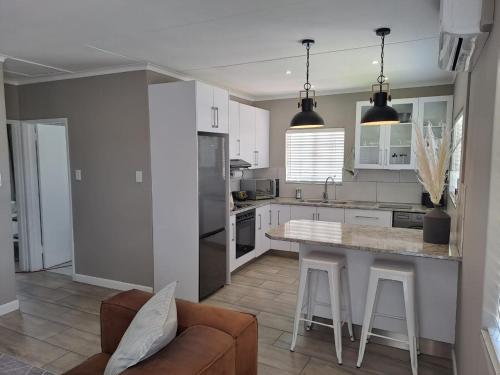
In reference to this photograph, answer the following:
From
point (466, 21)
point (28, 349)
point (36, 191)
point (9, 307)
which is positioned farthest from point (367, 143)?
point (9, 307)

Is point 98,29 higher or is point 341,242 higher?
point 98,29

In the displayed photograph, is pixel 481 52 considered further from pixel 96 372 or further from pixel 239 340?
pixel 96 372

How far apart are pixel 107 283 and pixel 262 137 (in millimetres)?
3077

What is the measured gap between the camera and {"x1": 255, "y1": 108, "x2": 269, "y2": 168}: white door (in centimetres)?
536

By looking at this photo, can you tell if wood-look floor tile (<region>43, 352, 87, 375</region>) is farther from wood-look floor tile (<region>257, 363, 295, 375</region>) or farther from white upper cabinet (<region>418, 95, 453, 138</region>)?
white upper cabinet (<region>418, 95, 453, 138</region>)

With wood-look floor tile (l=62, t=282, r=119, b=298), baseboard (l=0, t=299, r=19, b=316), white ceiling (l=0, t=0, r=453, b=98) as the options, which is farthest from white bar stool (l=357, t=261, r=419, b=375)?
baseboard (l=0, t=299, r=19, b=316)

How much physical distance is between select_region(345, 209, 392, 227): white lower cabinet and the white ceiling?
1.73 metres

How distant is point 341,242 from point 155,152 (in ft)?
7.24

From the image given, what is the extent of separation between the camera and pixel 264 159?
18.6 ft

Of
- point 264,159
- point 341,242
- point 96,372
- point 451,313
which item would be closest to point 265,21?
point 341,242

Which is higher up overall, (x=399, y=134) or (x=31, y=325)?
(x=399, y=134)

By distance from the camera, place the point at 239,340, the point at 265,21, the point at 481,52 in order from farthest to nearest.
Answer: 1. the point at 265,21
2. the point at 481,52
3. the point at 239,340

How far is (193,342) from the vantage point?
146cm

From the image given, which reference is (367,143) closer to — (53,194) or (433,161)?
(433,161)
